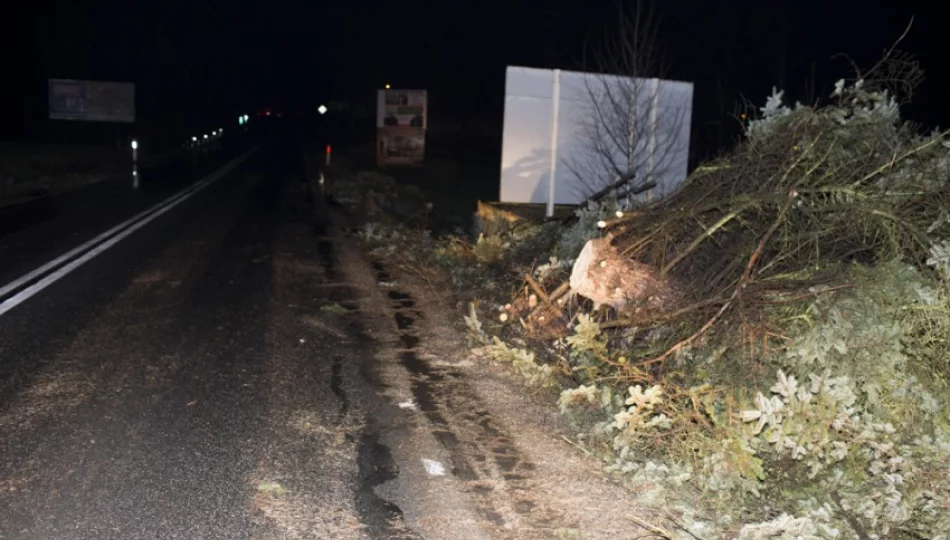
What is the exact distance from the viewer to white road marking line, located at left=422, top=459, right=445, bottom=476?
5.72 m

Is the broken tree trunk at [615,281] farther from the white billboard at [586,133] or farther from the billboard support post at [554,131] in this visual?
the billboard support post at [554,131]

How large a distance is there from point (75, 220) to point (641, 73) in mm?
11552

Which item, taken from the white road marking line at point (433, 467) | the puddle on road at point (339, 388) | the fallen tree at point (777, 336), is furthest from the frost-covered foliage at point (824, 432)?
the puddle on road at point (339, 388)

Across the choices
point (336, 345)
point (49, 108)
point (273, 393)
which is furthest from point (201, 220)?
point (49, 108)

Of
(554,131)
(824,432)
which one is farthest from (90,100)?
(824,432)

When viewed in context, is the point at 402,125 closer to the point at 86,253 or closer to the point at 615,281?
the point at 86,253

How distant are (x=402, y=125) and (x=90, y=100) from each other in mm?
23624

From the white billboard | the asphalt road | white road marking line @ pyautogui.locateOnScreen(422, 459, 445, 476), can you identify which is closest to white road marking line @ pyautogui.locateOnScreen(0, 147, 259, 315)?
the asphalt road

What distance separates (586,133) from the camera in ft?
50.5

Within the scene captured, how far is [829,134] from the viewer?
303 inches

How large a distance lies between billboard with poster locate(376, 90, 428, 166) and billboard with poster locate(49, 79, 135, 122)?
22.0 meters

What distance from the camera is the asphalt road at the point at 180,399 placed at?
505cm

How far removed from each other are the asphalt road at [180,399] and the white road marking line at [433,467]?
1.44 feet

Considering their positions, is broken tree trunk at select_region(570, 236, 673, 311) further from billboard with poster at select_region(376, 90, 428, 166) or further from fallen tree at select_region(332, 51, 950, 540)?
billboard with poster at select_region(376, 90, 428, 166)
